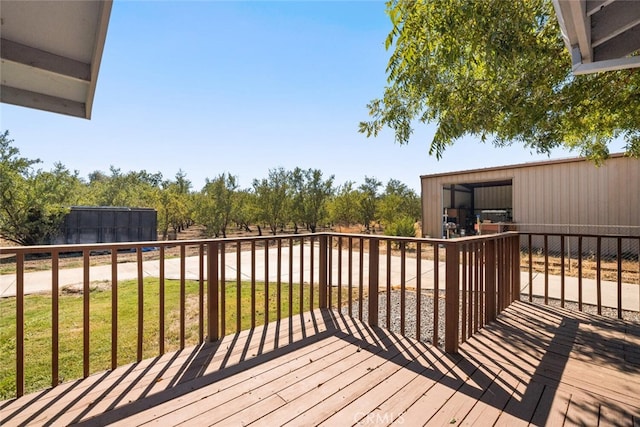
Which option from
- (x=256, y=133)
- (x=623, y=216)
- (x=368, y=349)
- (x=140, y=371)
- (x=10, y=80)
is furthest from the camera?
(x=256, y=133)

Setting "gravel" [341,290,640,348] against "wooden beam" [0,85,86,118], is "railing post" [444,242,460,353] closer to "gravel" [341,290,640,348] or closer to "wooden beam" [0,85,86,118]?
"gravel" [341,290,640,348]

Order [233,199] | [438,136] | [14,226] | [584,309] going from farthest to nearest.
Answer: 1. [233,199]
2. [14,226]
3. [584,309]
4. [438,136]

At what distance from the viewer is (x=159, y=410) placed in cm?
159

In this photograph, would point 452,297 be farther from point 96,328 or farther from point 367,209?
point 367,209

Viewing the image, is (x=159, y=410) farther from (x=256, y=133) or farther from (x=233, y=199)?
(x=233, y=199)

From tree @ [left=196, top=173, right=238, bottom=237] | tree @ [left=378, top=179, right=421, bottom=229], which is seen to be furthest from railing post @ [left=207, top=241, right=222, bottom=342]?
tree @ [left=196, top=173, right=238, bottom=237]

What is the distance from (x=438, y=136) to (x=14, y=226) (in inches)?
587

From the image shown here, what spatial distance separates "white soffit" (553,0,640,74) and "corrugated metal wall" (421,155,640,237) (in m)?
8.99

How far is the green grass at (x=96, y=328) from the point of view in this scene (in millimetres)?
2536

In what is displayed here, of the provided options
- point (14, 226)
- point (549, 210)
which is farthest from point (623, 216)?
point (14, 226)

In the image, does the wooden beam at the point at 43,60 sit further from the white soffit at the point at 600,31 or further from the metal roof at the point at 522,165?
the metal roof at the point at 522,165

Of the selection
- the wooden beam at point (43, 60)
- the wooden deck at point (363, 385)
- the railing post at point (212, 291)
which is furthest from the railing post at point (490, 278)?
the wooden beam at point (43, 60)

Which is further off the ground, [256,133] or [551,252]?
[256,133]

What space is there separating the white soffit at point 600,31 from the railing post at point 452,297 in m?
1.56
